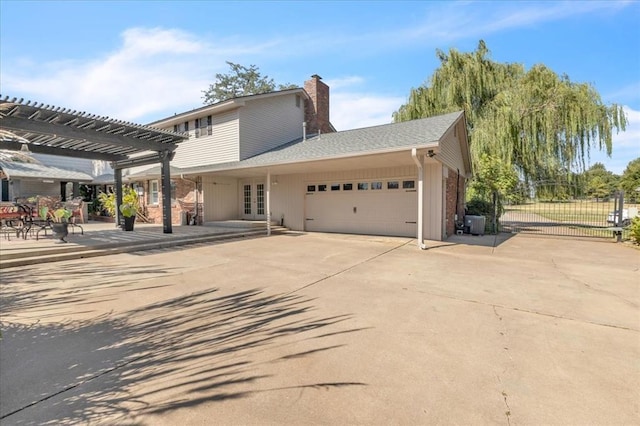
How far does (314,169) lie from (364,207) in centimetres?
260

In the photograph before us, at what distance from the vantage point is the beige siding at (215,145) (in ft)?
46.0

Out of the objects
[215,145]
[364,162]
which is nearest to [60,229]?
[215,145]

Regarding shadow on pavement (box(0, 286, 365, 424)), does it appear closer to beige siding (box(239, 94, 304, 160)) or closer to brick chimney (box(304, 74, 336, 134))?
beige siding (box(239, 94, 304, 160))

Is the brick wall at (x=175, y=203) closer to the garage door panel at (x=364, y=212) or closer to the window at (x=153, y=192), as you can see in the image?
the window at (x=153, y=192)

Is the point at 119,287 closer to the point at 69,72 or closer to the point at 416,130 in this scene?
the point at 69,72

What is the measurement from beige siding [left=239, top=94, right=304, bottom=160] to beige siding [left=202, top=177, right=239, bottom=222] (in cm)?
199

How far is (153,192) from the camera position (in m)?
16.3

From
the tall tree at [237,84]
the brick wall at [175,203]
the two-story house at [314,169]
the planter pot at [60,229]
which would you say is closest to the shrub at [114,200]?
the brick wall at [175,203]

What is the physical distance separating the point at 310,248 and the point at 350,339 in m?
5.90

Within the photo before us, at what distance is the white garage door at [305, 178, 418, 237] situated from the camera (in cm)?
1119

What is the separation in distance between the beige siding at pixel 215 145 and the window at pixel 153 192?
64.5 inches

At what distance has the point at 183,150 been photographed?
16.2 metres

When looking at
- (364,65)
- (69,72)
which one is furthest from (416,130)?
(69,72)

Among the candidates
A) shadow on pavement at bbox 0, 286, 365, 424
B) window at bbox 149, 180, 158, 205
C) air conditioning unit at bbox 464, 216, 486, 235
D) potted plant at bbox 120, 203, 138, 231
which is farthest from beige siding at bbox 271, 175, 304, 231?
shadow on pavement at bbox 0, 286, 365, 424
